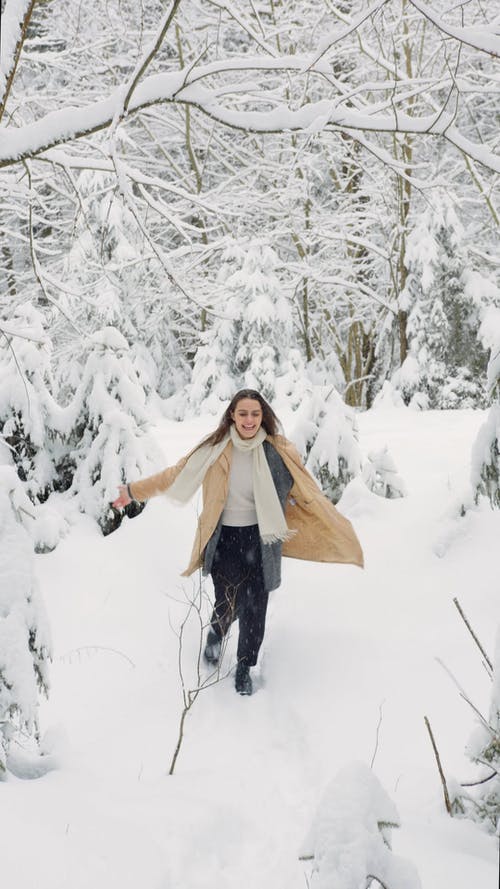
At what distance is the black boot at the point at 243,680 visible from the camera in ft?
13.0

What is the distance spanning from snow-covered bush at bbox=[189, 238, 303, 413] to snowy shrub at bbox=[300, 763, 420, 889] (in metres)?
11.2

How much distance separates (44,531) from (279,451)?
7.46 ft

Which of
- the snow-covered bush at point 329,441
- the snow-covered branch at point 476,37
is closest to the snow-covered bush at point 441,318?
the snow-covered bush at point 329,441

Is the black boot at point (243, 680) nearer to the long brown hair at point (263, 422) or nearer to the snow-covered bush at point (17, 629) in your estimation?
the long brown hair at point (263, 422)

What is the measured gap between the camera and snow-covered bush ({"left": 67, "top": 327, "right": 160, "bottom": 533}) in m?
5.74

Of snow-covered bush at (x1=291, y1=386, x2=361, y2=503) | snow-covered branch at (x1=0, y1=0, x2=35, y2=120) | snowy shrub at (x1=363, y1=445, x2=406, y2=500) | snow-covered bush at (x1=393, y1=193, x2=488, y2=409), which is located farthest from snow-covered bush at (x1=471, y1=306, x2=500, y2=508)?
snow-covered bush at (x1=393, y1=193, x2=488, y2=409)

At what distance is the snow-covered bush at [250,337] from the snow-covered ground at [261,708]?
6.86m

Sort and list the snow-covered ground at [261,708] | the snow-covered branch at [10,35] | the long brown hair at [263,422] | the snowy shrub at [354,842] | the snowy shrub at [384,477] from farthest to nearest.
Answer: the snowy shrub at [384,477], the long brown hair at [263,422], the snow-covered ground at [261,708], the snow-covered branch at [10,35], the snowy shrub at [354,842]

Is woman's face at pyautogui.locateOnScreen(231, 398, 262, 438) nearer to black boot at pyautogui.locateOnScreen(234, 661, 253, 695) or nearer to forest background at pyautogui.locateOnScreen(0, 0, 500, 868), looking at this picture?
forest background at pyautogui.locateOnScreen(0, 0, 500, 868)

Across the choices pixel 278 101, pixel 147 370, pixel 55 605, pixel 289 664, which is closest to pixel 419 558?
pixel 289 664

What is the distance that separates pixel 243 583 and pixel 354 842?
8.79 feet

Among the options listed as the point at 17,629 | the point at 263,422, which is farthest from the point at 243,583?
the point at 17,629

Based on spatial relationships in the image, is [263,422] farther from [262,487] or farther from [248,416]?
[262,487]

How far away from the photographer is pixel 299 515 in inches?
169
